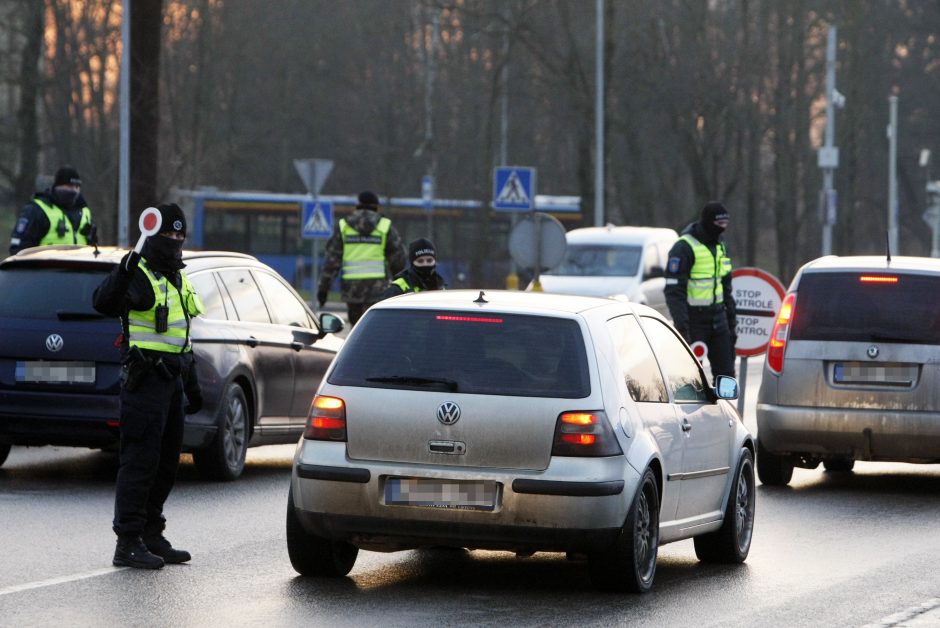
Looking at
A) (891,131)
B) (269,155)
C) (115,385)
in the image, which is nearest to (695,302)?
(115,385)

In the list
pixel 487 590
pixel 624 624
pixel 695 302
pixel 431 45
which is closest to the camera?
pixel 624 624

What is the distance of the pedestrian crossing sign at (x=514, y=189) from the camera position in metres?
28.1

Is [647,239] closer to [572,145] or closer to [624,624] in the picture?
[624,624]

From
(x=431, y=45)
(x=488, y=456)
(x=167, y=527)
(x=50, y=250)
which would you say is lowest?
(x=167, y=527)

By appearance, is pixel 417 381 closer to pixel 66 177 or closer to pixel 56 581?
pixel 56 581

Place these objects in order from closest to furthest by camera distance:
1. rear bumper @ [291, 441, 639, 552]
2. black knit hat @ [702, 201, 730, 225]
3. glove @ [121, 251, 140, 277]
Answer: rear bumper @ [291, 441, 639, 552]
glove @ [121, 251, 140, 277]
black knit hat @ [702, 201, 730, 225]

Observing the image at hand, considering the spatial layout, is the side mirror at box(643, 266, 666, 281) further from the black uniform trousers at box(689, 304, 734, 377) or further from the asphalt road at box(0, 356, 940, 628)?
the asphalt road at box(0, 356, 940, 628)

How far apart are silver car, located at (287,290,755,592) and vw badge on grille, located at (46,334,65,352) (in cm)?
402

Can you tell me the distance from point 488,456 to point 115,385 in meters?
4.62

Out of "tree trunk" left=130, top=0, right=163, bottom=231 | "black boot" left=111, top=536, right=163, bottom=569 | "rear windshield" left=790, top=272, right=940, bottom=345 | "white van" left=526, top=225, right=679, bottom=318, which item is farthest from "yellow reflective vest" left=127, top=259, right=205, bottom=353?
"white van" left=526, top=225, right=679, bottom=318

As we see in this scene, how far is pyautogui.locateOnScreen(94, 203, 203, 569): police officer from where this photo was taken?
886 cm

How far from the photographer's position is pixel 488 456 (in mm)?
7992

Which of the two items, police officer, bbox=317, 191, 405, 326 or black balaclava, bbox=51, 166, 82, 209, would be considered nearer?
black balaclava, bbox=51, 166, 82, 209

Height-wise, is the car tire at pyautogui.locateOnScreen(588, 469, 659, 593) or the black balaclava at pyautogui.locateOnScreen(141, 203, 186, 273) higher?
the black balaclava at pyautogui.locateOnScreen(141, 203, 186, 273)
